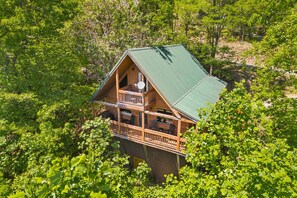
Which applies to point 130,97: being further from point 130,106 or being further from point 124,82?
point 124,82

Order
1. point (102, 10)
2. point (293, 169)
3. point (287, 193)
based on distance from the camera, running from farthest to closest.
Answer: point (102, 10)
point (293, 169)
point (287, 193)

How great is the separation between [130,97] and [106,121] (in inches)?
190

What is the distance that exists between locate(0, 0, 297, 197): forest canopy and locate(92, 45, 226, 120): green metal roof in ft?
9.60

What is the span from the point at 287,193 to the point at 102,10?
2688cm

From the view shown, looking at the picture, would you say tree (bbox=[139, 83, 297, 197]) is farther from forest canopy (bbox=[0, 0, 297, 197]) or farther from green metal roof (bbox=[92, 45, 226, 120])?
green metal roof (bbox=[92, 45, 226, 120])

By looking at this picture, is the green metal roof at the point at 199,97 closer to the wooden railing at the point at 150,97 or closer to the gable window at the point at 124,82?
the wooden railing at the point at 150,97

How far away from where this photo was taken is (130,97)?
1496 centimetres

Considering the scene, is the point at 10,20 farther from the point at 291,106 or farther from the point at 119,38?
the point at 291,106

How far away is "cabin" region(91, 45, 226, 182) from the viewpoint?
46.2ft

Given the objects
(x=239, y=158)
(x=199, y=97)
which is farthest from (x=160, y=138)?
(x=239, y=158)

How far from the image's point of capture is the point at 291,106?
1393 cm

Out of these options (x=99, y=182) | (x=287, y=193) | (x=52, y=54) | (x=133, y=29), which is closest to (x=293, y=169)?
(x=287, y=193)

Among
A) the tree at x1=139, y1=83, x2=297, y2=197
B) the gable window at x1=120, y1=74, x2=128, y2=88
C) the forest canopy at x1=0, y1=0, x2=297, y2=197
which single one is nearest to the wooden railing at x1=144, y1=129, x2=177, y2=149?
the forest canopy at x1=0, y1=0, x2=297, y2=197

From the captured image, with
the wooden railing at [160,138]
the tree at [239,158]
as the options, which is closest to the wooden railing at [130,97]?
the wooden railing at [160,138]
